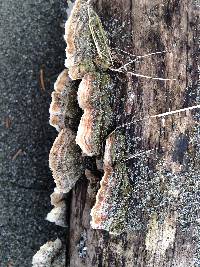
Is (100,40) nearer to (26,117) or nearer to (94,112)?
(94,112)

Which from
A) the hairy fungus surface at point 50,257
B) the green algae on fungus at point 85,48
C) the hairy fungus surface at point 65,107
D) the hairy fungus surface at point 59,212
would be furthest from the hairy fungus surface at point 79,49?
the hairy fungus surface at point 50,257

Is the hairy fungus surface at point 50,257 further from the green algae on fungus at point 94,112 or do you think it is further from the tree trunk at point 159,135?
the green algae on fungus at point 94,112

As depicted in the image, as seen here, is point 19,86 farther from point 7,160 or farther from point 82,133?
point 82,133

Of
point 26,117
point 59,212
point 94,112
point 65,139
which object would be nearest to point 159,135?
point 94,112

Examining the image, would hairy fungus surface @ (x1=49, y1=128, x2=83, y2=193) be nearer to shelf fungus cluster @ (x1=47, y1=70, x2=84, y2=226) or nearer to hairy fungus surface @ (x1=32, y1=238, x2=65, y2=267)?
shelf fungus cluster @ (x1=47, y1=70, x2=84, y2=226)

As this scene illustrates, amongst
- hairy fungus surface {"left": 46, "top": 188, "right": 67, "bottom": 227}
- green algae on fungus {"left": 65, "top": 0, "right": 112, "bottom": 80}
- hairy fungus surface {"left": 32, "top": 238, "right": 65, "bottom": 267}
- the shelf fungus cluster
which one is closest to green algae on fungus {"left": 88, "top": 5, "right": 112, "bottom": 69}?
green algae on fungus {"left": 65, "top": 0, "right": 112, "bottom": 80}

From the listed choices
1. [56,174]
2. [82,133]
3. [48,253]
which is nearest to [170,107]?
[82,133]
